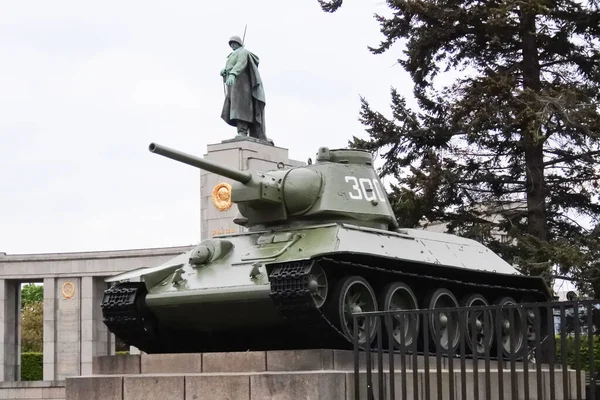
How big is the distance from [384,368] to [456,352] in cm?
277

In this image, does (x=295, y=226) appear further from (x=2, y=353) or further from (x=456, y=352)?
(x=2, y=353)

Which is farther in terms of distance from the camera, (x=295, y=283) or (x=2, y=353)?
(x=2, y=353)

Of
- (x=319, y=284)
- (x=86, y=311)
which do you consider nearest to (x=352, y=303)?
(x=319, y=284)

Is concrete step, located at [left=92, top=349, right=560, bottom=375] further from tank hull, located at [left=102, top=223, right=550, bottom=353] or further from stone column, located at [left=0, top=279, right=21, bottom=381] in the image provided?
stone column, located at [left=0, top=279, right=21, bottom=381]

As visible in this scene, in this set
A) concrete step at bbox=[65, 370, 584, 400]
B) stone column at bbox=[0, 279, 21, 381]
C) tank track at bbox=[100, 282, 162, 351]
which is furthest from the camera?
stone column at bbox=[0, 279, 21, 381]

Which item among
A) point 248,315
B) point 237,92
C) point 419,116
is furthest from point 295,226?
point 237,92

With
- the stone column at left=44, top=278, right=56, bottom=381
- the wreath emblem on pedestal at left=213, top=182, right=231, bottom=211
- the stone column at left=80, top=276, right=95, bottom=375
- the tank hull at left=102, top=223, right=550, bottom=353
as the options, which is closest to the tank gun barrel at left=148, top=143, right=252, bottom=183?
the tank hull at left=102, top=223, right=550, bottom=353

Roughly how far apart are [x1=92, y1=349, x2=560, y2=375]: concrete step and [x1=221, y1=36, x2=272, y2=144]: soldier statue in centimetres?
1663

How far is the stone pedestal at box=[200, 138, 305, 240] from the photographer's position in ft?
105

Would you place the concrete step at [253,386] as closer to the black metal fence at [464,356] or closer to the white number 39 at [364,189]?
the black metal fence at [464,356]

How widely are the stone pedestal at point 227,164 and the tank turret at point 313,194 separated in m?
13.4

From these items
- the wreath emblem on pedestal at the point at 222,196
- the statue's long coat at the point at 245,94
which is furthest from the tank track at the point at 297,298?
the statue's long coat at the point at 245,94

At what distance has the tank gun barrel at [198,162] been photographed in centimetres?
1620

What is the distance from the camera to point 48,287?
1500 inches
